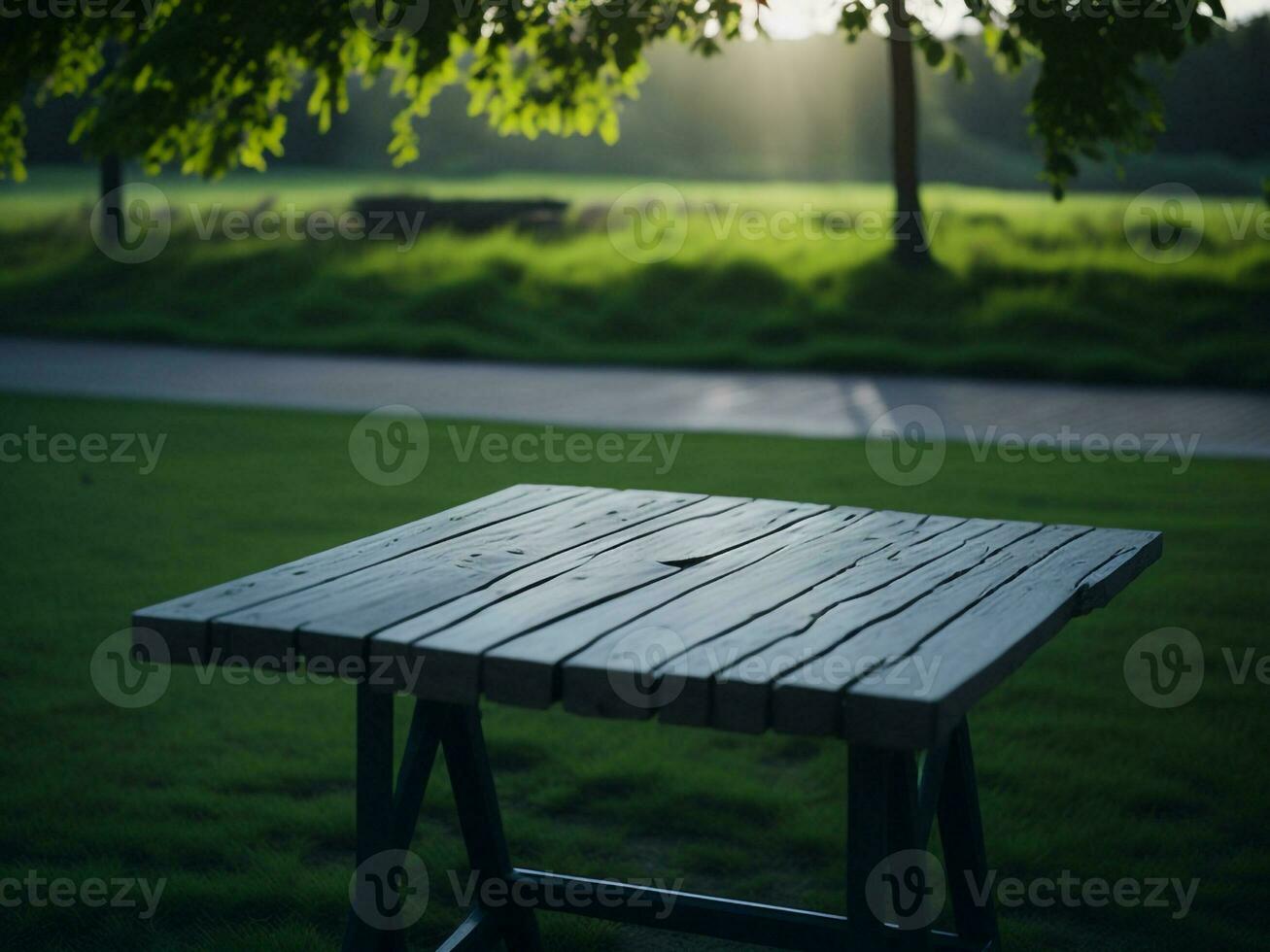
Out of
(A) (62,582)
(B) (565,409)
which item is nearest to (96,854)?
(A) (62,582)

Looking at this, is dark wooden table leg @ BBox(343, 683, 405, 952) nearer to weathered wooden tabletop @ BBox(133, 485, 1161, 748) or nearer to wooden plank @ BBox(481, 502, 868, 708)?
weathered wooden tabletop @ BBox(133, 485, 1161, 748)

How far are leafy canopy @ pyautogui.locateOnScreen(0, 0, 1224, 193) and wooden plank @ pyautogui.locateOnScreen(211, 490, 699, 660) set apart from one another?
10.8 feet

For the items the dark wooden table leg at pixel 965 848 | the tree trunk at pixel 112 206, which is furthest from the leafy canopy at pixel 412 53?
the tree trunk at pixel 112 206

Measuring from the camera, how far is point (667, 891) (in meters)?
2.92

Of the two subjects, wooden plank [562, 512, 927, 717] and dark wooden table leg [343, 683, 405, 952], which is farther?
dark wooden table leg [343, 683, 405, 952]

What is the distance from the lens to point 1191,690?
4.95 m

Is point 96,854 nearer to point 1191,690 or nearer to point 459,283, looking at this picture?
point 1191,690

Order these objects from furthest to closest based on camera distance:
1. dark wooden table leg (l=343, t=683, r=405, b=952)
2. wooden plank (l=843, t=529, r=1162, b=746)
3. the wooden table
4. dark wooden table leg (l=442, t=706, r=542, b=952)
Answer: dark wooden table leg (l=442, t=706, r=542, b=952)
dark wooden table leg (l=343, t=683, r=405, b=952)
the wooden table
wooden plank (l=843, t=529, r=1162, b=746)

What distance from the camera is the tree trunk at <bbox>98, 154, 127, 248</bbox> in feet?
67.6

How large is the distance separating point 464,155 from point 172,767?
3874 cm

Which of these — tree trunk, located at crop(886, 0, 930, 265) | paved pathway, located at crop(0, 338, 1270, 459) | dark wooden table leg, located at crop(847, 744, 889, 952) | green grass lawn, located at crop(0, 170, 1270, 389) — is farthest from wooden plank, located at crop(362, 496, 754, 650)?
tree trunk, located at crop(886, 0, 930, 265)

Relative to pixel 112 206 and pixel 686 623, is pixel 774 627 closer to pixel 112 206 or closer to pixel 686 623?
pixel 686 623

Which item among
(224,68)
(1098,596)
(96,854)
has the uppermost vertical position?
(224,68)

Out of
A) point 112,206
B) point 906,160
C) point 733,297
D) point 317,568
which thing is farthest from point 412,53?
point 112,206
